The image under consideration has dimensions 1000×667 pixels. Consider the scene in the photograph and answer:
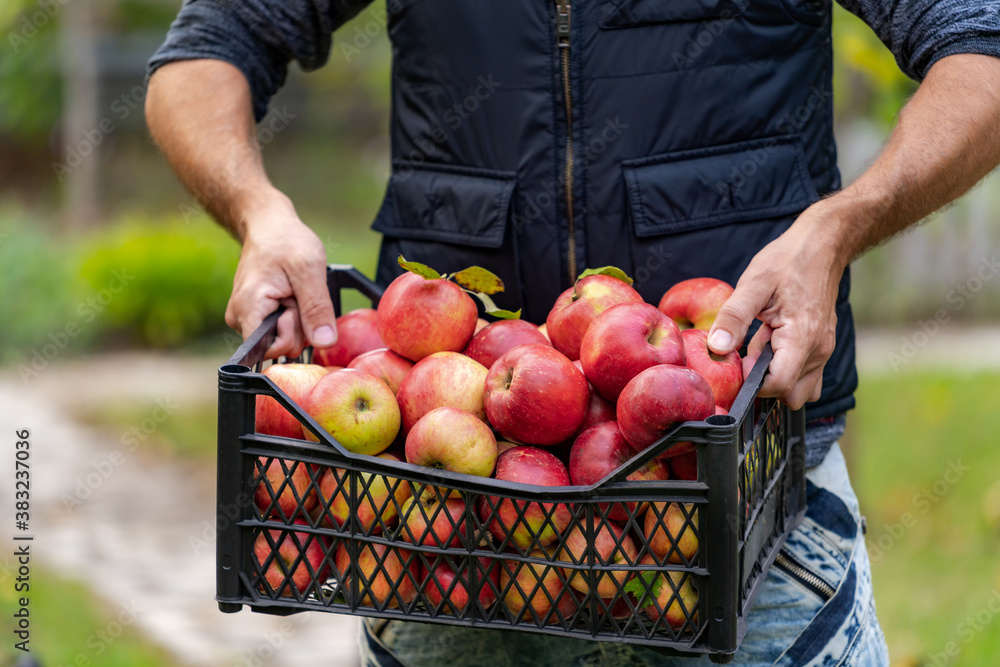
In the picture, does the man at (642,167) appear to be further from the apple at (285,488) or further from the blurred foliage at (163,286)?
the blurred foliage at (163,286)

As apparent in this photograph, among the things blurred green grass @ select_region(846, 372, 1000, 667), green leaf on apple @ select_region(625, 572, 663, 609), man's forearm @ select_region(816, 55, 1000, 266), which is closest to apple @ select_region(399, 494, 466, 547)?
green leaf on apple @ select_region(625, 572, 663, 609)

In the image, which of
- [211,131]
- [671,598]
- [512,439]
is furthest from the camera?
[211,131]

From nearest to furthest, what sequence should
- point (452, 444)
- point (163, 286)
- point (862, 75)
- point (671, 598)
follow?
point (671, 598) < point (452, 444) < point (862, 75) < point (163, 286)

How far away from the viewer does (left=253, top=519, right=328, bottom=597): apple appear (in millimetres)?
1368

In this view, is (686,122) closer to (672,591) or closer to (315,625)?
(672,591)

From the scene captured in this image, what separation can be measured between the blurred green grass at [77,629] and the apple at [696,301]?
8.72 feet

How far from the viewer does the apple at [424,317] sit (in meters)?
1.64

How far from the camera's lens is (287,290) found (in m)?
1.71

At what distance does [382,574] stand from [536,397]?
1.02ft

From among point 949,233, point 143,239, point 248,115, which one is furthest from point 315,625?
point 949,233

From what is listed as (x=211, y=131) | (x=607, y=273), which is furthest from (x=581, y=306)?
A: (x=211, y=131)

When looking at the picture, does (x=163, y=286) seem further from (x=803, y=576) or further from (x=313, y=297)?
(x=803, y=576)

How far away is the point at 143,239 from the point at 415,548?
7.70 meters

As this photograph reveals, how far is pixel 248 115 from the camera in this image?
2.00m
